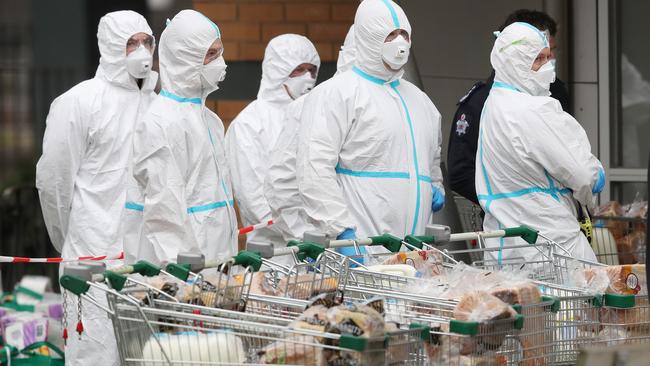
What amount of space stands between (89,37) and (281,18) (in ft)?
20.5

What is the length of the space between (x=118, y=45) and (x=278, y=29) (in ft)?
8.56

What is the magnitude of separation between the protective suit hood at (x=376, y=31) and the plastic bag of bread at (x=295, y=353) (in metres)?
2.72

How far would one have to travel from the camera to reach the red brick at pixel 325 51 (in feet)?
→ 31.9

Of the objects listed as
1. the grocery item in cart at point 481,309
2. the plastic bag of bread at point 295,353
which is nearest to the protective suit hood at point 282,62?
the grocery item in cart at point 481,309

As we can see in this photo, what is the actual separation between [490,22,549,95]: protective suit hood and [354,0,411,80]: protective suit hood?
19.3 inches

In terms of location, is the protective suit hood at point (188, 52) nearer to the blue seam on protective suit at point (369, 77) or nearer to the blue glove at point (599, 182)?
the blue seam on protective suit at point (369, 77)

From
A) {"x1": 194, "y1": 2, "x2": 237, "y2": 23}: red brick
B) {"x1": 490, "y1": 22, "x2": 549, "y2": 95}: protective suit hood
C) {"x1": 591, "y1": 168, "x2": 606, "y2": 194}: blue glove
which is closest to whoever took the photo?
{"x1": 591, "y1": 168, "x2": 606, "y2": 194}: blue glove

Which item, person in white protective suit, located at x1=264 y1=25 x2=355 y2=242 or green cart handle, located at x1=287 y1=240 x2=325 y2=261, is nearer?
green cart handle, located at x1=287 y1=240 x2=325 y2=261

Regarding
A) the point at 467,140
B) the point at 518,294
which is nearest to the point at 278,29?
the point at 467,140

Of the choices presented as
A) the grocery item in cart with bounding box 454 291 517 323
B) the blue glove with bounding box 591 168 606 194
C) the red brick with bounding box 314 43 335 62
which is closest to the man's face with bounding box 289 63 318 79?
the red brick with bounding box 314 43 335 62

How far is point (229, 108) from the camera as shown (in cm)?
963

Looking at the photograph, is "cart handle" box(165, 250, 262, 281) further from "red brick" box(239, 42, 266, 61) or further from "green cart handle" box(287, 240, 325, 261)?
"red brick" box(239, 42, 266, 61)

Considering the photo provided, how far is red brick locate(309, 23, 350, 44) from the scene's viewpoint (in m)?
9.69

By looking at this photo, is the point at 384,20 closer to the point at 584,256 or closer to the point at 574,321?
the point at 584,256
